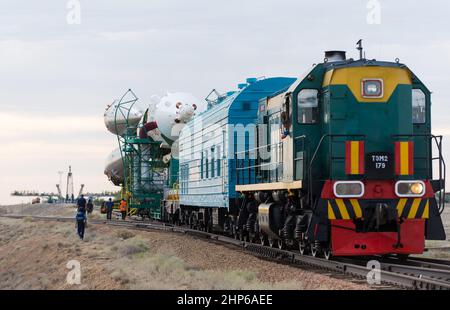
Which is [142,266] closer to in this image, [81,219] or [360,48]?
[360,48]

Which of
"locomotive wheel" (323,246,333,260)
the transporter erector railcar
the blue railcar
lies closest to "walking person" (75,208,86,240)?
the blue railcar

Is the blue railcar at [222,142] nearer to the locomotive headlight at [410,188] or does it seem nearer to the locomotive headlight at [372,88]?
the locomotive headlight at [372,88]

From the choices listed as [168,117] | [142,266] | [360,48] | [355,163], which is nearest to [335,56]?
[360,48]

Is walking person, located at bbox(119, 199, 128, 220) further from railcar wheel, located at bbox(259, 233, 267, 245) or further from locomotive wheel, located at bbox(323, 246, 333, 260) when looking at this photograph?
locomotive wheel, located at bbox(323, 246, 333, 260)

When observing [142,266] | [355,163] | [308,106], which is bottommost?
[142,266]

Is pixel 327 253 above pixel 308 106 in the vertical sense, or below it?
below

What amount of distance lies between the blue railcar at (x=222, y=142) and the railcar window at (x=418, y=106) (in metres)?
3.49

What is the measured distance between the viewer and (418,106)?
60.0 ft

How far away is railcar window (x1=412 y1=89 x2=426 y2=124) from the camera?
59.7 ft

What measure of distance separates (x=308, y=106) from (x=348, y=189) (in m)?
2.34

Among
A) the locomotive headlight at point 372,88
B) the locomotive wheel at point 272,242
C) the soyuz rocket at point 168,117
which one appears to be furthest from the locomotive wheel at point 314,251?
the soyuz rocket at point 168,117

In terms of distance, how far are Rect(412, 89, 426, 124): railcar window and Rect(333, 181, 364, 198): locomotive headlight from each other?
2.41 m

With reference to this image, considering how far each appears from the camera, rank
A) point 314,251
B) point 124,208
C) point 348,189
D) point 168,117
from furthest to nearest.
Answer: point 124,208 < point 168,117 < point 314,251 < point 348,189
